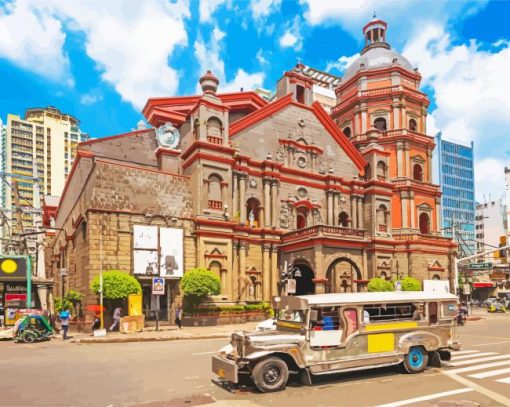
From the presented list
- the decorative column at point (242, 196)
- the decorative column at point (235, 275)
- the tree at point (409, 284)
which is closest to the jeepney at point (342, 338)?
the decorative column at point (235, 275)

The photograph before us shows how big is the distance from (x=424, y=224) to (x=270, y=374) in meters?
40.1

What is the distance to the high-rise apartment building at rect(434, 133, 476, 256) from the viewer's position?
4722 inches

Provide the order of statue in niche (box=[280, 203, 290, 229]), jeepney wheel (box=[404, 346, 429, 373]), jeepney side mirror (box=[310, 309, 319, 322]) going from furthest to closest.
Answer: statue in niche (box=[280, 203, 290, 229]) < jeepney wheel (box=[404, 346, 429, 373]) < jeepney side mirror (box=[310, 309, 319, 322])

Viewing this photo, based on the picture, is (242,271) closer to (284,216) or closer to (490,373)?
(284,216)

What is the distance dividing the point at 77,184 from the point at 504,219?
9340 centimetres

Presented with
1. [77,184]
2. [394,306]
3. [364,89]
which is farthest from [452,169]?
[394,306]

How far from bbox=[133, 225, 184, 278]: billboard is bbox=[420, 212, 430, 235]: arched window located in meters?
27.0

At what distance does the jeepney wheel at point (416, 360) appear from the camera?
1241cm

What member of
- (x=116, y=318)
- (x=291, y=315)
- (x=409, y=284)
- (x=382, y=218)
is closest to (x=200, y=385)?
(x=291, y=315)

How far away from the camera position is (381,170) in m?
43.5

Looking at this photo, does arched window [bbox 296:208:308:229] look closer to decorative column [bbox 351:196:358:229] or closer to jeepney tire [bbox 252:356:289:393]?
decorative column [bbox 351:196:358:229]

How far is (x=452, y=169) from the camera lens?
12200 centimetres

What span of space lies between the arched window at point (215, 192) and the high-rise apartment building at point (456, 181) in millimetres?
98459

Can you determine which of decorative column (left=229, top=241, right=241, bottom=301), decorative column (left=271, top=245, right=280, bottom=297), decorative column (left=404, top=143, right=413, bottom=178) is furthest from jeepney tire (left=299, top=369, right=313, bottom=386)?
decorative column (left=404, top=143, right=413, bottom=178)
